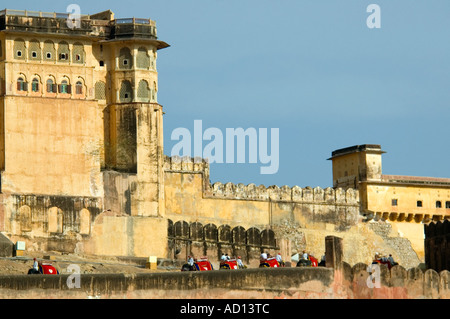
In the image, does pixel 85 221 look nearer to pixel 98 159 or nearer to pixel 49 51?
pixel 98 159

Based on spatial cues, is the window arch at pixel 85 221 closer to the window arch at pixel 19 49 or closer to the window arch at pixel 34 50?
the window arch at pixel 34 50

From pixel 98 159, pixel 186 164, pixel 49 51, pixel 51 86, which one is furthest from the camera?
pixel 186 164

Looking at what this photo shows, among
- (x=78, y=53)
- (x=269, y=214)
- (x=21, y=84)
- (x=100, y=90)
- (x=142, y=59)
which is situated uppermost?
(x=78, y=53)

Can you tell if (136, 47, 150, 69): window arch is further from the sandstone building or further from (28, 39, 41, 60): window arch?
(28, 39, 41, 60): window arch

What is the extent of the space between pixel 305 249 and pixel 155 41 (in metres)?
11.5

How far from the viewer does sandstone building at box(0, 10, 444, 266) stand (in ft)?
217

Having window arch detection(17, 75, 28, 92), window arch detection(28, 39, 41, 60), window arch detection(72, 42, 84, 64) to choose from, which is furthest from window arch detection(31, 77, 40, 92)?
window arch detection(72, 42, 84, 64)

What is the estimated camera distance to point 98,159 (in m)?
67.8

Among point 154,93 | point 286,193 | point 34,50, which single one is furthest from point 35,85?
point 286,193

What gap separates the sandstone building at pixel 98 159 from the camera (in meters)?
66.1
